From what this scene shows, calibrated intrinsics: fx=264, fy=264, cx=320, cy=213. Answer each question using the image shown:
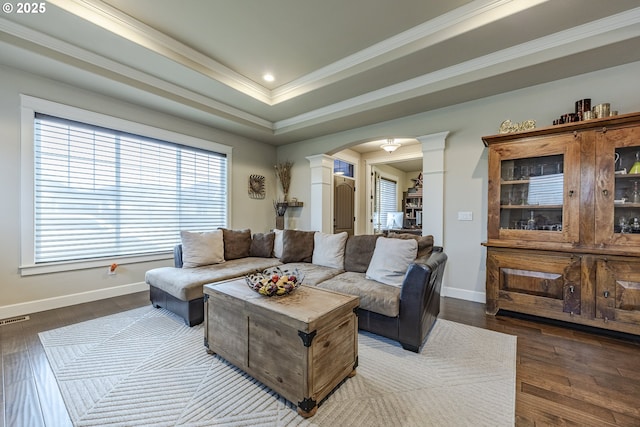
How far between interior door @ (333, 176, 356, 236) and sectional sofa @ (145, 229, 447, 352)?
2073 mm

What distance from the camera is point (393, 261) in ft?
8.53

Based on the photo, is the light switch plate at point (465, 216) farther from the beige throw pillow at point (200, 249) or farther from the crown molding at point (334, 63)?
the beige throw pillow at point (200, 249)

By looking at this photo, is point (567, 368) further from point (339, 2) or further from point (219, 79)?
point (219, 79)

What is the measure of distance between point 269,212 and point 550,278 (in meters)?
4.55

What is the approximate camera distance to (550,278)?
265 centimetres

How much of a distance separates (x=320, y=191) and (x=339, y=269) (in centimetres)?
220

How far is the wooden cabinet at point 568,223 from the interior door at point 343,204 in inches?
126

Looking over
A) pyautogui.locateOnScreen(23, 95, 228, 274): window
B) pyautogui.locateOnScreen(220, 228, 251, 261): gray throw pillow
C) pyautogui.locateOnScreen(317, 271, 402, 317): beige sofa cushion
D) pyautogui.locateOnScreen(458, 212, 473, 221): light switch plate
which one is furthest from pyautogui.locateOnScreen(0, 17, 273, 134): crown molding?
pyautogui.locateOnScreen(458, 212, 473, 221): light switch plate

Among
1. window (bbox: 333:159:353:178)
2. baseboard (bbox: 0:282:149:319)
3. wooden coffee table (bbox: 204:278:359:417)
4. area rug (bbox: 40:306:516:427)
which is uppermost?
window (bbox: 333:159:353:178)

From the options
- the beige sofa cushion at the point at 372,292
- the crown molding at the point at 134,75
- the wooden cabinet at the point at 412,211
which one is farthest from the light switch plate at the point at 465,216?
the wooden cabinet at the point at 412,211

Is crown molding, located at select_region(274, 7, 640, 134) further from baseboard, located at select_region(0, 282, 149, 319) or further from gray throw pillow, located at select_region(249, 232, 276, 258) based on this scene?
baseboard, located at select_region(0, 282, 149, 319)

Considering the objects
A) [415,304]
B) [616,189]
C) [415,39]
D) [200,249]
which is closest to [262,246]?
[200,249]

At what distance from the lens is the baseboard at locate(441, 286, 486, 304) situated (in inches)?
133

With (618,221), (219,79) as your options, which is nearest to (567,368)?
(618,221)
